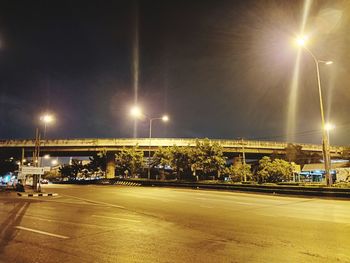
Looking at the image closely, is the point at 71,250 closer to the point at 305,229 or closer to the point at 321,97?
the point at 305,229

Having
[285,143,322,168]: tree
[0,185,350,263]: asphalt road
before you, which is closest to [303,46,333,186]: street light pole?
[0,185,350,263]: asphalt road

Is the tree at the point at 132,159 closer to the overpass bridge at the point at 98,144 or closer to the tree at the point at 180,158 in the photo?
the tree at the point at 180,158

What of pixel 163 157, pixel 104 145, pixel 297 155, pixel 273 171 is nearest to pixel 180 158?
pixel 163 157

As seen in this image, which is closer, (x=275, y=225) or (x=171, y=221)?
(x=275, y=225)

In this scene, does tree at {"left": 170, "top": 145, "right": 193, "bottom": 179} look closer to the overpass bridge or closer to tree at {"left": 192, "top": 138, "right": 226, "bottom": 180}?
tree at {"left": 192, "top": 138, "right": 226, "bottom": 180}

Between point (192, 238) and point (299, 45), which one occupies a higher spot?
point (299, 45)

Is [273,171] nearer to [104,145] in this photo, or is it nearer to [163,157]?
[163,157]

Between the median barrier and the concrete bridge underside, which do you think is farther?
the concrete bridge underside

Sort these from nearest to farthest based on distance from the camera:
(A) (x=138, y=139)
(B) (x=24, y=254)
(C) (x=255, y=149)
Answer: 1. (B) (x=24, y=254)
2. (A) (x=138, y=139)
3. (C) (x=255, y=149)

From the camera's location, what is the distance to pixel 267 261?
20.4 ft

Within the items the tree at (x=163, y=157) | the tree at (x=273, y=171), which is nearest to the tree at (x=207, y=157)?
the tree at (x=163, y=157)

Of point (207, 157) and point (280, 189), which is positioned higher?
point (207, 157)

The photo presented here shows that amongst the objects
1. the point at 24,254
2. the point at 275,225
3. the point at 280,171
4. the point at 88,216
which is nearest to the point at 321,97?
the point at 275,225

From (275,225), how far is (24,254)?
7.46m
